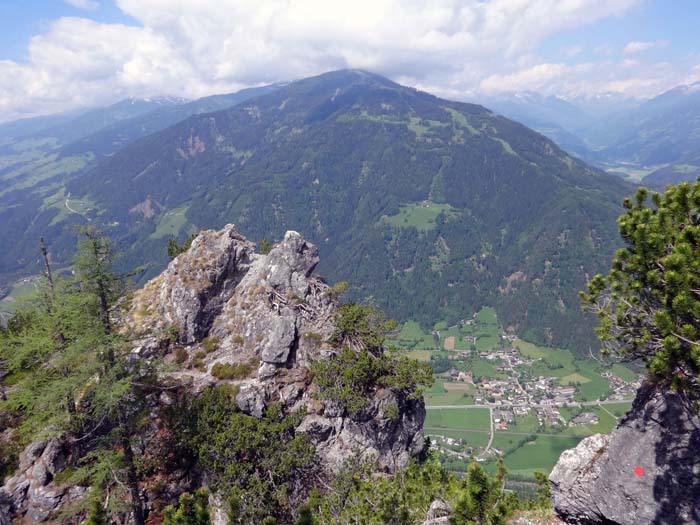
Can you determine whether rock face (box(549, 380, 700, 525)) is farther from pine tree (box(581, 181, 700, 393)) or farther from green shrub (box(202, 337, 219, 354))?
green shrub (box(202, 337, 219, 354))

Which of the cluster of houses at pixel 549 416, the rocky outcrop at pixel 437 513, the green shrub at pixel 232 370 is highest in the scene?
the rocky outcrop at pixel 437 513

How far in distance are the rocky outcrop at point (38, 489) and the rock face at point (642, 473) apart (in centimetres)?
3592

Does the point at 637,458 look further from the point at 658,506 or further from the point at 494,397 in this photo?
the point at 494,397

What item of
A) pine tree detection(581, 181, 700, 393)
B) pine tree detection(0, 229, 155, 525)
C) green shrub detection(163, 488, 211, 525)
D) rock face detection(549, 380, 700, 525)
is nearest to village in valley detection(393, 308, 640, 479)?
rock face detection(549, 380, 700, 525)

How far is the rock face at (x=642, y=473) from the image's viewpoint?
17969mm

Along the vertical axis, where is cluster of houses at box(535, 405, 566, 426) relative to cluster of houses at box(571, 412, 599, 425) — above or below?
below

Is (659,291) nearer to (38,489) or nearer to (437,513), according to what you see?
(437,513)

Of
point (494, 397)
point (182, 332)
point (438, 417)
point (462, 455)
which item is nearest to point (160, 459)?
point (182, 332)

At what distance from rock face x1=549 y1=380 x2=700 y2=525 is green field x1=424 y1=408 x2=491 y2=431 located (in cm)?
15898

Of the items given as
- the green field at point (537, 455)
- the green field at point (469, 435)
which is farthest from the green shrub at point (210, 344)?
the green field at point (469, 435)

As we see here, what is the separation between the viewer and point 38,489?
30984 millimetres

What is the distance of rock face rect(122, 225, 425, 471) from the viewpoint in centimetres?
3909

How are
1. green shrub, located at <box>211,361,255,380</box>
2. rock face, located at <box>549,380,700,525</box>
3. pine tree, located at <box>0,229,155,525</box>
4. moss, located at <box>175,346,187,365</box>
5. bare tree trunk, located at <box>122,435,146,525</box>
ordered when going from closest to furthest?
1. rock face, located at <box>549,380,700,525</box>
2. pine tree, located at <box>0,229,155,525</box>
3. bare tree trunk, located at <box>122,435,146,525</box>
4. green shrub, located at <box>211,361,255,380</box>
5. moss, located at <box>175,346,187,365</box>

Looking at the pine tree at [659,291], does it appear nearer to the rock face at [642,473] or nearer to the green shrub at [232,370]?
the rock face at [642,473]
